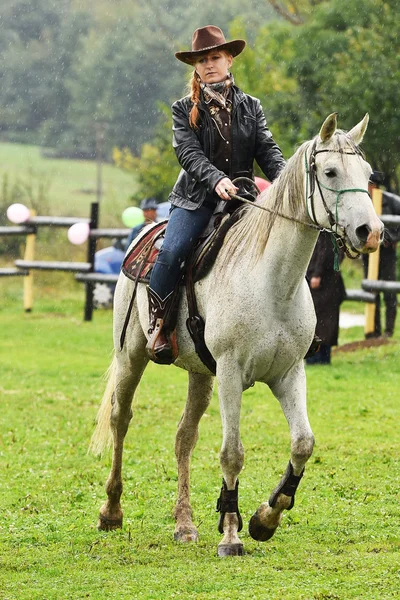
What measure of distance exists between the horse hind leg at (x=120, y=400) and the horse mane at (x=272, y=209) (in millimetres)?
1353

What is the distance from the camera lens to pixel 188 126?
22.9 feet

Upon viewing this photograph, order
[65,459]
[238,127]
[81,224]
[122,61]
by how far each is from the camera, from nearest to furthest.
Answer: [238,127] < [65,459] < [81,224] < [122,61]

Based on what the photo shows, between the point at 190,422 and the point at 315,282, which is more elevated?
the point at 315,282

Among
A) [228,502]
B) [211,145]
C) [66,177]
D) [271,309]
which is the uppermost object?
[66,177]

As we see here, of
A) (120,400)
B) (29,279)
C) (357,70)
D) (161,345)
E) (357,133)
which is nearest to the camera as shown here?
(357,133)

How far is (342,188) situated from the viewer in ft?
18.9

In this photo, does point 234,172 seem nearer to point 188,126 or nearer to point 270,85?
point 188,126

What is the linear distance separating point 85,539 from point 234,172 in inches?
102

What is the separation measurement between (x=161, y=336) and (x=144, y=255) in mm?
771

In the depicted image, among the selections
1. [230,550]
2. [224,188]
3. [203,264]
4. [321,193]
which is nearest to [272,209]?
[224,188]

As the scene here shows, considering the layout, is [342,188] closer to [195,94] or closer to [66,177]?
[195,94]

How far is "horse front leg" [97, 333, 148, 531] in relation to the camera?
7.54m

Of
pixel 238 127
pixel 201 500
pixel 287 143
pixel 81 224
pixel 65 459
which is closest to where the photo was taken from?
pixel 238 127

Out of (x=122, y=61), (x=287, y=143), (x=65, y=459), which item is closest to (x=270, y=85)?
(x=287, y=143)
